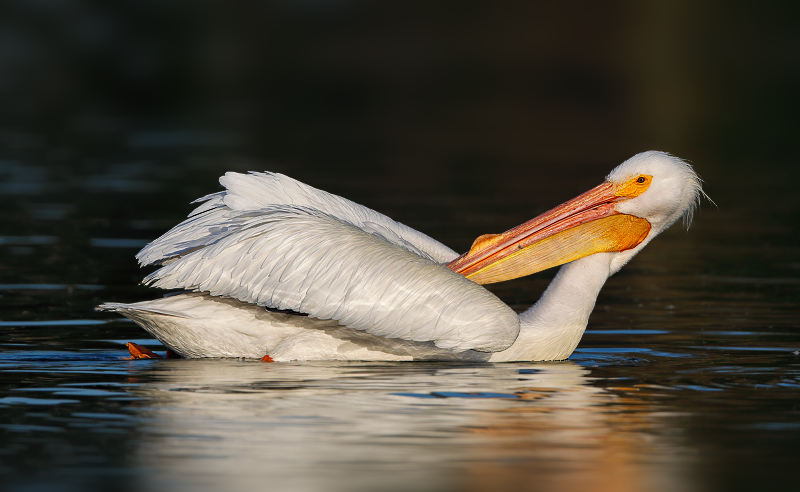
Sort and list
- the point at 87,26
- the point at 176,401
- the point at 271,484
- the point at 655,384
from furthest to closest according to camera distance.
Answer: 1. the point at 87,26
2. the point at 655,384
3. the point at 176,401
4. the point at 271,484

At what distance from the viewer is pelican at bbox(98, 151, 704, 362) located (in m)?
7.45

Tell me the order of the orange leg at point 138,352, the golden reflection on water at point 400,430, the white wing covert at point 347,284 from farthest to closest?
1. the orange leg at point 138,352
2. the white wing covert at point 347,284
3. the golden reflection on water at point 400,430

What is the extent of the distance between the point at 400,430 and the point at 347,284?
1.43 metres

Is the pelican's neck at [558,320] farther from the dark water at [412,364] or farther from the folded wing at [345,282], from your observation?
the folded wing at [345,282]

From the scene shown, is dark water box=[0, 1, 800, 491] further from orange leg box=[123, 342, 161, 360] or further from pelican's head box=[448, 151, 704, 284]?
pelican's head box=[448, 151, 704, 284]

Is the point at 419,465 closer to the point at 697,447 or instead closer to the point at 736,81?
the point at 697,447

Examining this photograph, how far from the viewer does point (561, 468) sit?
18.5 feet

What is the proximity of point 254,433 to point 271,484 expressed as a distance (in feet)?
2.56

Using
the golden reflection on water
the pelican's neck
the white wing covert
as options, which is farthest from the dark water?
the white wing covert

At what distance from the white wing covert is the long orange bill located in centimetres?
62

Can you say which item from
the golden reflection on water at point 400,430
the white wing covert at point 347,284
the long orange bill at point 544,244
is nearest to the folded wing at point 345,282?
the white wing covert at point 347,284

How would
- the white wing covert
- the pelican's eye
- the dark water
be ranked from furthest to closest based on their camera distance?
the pelican's eye
the white wing covert
the dark water

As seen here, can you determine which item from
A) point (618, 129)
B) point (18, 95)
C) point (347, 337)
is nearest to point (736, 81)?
point (618, 129)

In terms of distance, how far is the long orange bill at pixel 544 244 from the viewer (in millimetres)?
8172
